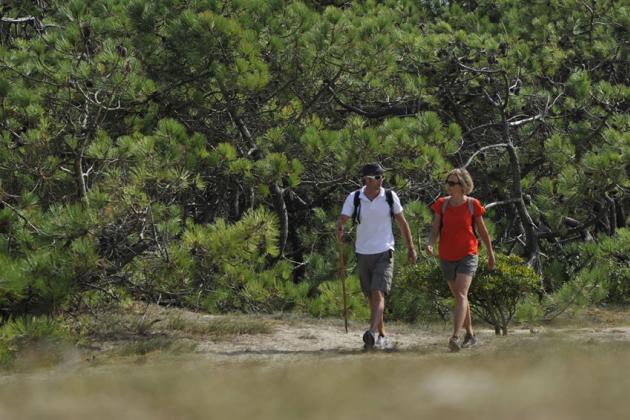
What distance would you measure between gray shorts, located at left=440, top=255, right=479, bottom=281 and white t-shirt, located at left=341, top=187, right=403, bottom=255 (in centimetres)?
51

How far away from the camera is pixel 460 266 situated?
7883mm

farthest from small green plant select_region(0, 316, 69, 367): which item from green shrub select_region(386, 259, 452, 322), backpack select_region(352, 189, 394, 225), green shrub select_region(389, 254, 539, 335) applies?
green shrub select_region(386, 259, 452, 322)

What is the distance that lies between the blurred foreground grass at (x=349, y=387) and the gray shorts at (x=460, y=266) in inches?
26.8

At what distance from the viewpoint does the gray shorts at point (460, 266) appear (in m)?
7.86

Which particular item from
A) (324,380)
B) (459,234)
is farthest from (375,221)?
(324,380)

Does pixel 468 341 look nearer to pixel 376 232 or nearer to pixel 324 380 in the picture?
pixel 376 232

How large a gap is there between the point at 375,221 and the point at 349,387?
2.46m

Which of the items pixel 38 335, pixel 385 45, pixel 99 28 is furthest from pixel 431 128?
pixel 38 335

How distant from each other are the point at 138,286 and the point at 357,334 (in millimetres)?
2281

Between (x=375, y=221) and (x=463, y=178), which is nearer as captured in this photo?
(x=463, y=178)

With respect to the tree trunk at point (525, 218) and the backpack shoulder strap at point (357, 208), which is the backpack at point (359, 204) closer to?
the backpack shoulder strap at point (357, 208)

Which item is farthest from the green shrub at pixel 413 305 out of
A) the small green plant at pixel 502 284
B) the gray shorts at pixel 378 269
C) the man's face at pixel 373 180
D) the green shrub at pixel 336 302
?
the man's face at pixel 373 180

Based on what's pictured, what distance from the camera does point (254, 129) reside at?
13.1 metres

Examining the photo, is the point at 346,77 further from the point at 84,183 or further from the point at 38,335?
the point at 38,335
